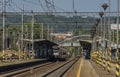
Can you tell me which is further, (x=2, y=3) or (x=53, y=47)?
(x=53, y=47)

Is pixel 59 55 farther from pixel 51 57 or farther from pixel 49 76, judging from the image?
pixel 49 76

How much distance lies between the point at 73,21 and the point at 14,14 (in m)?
15.0

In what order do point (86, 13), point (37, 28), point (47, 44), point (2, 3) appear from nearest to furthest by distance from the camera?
1. point (2, 3)
2. point (86, 13)
3. point (47, 44)
4. point (37, 28)

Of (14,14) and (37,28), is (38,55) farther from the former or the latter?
(37,28)

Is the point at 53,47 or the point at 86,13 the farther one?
the point at 53,47

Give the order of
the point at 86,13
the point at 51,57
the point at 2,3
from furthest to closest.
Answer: the point at 51,57 < the point at 86,13 < the point at 2,3

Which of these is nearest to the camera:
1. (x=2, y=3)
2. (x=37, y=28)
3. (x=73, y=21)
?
(x=2, y=3)

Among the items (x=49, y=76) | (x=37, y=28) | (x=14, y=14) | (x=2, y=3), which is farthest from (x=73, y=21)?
(x=37, y=28)

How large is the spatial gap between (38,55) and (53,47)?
18.9 ft

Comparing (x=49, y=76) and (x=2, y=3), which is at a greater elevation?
(x=2, y=3)

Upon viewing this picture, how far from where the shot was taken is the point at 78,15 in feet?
266

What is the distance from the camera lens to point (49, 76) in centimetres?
3909

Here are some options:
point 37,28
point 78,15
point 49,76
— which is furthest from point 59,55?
point 49,76

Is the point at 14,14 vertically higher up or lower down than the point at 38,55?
higher up
